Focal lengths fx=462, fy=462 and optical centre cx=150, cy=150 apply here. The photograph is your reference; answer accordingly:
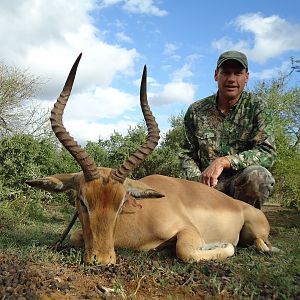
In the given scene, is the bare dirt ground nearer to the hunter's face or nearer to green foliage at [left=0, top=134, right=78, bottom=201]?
the hunter's face

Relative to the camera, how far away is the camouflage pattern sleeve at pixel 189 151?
661cm

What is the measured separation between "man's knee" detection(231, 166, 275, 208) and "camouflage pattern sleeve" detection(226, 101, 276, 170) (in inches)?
5.4

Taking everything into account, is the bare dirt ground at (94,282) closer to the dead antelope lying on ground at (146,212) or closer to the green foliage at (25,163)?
the dead antelope lying on ground at (146,212)

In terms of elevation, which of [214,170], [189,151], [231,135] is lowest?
[214,170]

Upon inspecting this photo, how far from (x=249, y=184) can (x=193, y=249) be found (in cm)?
187

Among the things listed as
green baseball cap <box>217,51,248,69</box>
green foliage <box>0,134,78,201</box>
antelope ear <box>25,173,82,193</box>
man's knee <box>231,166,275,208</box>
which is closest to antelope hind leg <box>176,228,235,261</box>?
antelope ear <box>25,173,82,193</box>

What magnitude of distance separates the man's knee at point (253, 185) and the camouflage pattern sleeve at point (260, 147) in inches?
5.4

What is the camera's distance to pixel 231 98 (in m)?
6.35

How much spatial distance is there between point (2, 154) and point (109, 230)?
7135 mm

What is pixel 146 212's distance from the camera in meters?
4.80

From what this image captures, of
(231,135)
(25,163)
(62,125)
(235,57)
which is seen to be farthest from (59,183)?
(25,163)

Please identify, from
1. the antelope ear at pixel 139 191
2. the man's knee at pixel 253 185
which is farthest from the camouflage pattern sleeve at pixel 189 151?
the antelope ear at pixel 139 191

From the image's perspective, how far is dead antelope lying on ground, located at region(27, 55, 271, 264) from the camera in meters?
3.98

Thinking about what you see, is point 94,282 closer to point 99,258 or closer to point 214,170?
point 99,258
